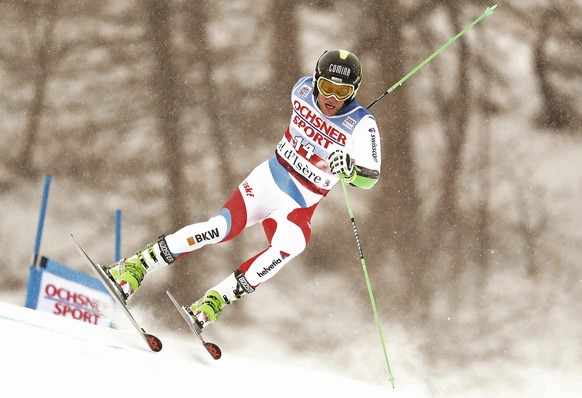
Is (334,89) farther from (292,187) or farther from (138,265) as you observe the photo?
(138,265)

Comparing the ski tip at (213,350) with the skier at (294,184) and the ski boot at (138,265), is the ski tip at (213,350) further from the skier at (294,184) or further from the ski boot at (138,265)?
the ski boot at (138,265)

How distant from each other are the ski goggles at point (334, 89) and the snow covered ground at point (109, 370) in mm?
1525

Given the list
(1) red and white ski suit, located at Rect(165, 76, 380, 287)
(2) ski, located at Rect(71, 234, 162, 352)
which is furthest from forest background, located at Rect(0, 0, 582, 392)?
(2) ski, located at Rect(71, 234, 162, 352)

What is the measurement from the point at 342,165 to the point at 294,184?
408 mm

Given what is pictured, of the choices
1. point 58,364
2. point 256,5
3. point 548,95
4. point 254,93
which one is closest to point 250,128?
point 254,93

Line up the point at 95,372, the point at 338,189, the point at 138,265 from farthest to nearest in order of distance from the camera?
the point at 338,189 < the point at 138,265 < the point at 95,372

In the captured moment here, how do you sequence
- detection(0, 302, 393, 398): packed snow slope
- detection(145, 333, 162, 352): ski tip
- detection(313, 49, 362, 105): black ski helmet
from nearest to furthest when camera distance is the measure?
detection(0, 302, 393, 398): packed snow slope → detection(145, 333, 162, 352): ski tip → detection(313, 49, 362, 105): black ski helmet

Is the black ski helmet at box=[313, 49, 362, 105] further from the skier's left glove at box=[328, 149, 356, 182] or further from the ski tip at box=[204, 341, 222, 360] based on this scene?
the ski tip at box=[204, 341, 222, 360]

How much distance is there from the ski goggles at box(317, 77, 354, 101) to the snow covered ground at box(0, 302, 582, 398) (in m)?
1.52

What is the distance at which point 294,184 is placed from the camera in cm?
465

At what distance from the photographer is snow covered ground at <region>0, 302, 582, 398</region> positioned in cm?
229

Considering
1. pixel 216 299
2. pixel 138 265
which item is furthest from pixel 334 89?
pixel 138 265

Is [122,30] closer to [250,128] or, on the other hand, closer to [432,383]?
[250,128]

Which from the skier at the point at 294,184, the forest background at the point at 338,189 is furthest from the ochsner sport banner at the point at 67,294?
the forest background at the point at 338,189
